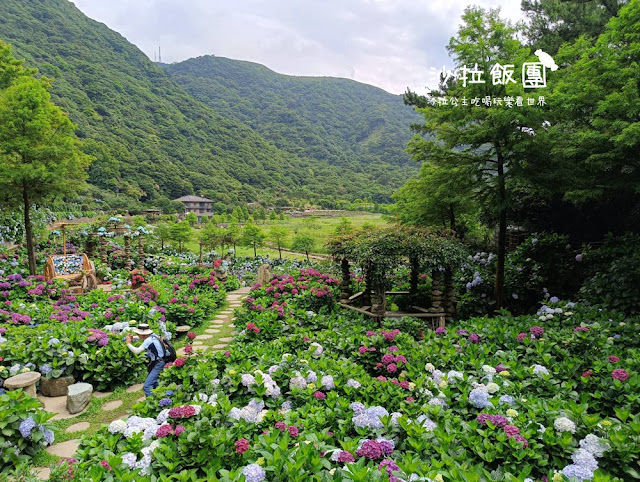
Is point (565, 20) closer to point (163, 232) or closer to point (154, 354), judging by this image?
point (154, 354)

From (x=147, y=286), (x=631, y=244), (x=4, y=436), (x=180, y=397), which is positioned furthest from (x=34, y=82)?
(x=631, y=244)

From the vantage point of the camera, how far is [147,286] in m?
7.88

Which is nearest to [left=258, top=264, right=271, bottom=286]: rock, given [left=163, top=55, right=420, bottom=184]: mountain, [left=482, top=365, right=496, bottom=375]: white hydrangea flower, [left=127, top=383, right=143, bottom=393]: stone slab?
[left=127, top=383, right=143, bottom=393]: stone slab

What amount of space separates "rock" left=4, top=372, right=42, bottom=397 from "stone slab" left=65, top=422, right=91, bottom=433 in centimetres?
60

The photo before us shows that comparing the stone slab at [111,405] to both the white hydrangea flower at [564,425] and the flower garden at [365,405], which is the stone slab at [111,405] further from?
the white hydrangea flower at [564,425]

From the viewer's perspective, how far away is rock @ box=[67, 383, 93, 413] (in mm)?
3859

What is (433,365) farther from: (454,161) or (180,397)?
(454,161)

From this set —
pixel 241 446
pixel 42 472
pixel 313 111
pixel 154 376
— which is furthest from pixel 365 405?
pixel 313 111

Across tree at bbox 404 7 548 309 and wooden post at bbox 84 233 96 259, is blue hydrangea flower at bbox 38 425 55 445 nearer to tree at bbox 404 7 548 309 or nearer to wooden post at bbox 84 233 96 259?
tree at bbox 404 7 548 309

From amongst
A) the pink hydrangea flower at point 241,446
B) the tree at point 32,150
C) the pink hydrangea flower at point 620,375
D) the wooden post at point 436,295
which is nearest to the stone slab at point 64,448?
the pink hydrangea flower at point 241,446

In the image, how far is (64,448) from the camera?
126 inches

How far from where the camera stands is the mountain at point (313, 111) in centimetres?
8044

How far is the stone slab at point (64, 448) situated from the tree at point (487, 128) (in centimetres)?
605

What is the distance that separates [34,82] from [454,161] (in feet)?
30.8
